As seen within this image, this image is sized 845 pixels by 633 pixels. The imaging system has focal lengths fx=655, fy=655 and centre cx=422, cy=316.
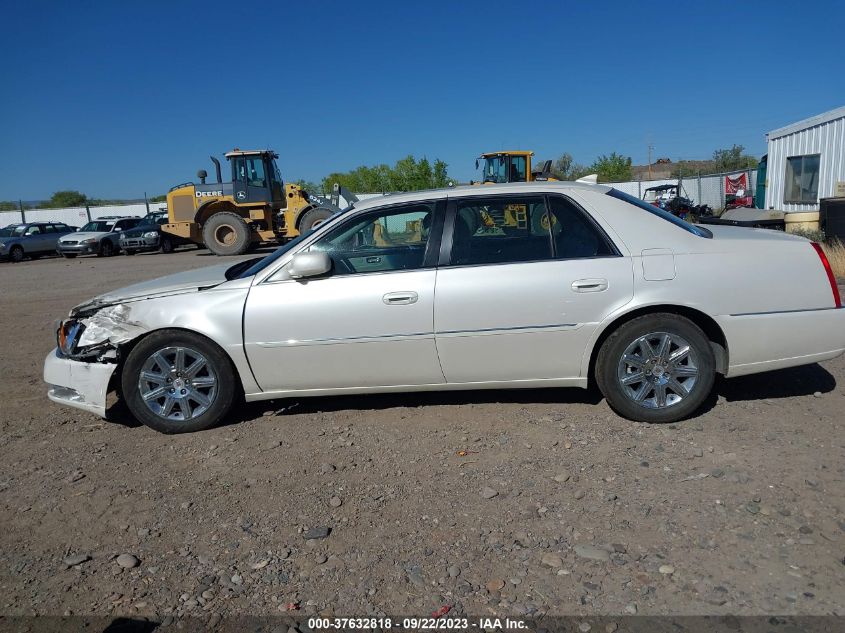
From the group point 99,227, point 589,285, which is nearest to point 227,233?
point 99,227

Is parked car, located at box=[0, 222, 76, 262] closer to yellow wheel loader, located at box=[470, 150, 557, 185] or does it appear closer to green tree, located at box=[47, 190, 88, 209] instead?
yellow wheel loader, located at box=[470, 150, 557, 185]

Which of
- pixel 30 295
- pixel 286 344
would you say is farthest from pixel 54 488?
pixel 30 295

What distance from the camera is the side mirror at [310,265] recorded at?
4273 millimetres

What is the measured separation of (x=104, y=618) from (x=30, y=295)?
39.9ft

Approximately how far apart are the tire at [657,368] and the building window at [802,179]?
50.7 ft

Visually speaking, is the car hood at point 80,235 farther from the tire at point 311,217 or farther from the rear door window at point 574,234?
the rear door window at point 574,234

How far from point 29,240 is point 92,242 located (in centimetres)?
268

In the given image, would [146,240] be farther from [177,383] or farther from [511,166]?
[177,383]

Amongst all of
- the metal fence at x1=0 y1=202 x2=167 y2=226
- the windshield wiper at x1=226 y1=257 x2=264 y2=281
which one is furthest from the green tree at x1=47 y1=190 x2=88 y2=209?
the windshield wiper at x1=226 y1=257 x2=264 y2=281

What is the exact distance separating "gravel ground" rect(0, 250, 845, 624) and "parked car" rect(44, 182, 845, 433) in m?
0.32

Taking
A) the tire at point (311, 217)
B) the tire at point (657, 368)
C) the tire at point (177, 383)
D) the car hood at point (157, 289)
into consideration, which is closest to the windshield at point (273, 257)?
the car hood at point (157, 289)

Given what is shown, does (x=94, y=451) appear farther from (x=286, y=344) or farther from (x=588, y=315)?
(x=588, y=315)

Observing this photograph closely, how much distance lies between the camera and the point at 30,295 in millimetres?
12859

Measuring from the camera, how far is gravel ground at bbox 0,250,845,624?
8.90ft
